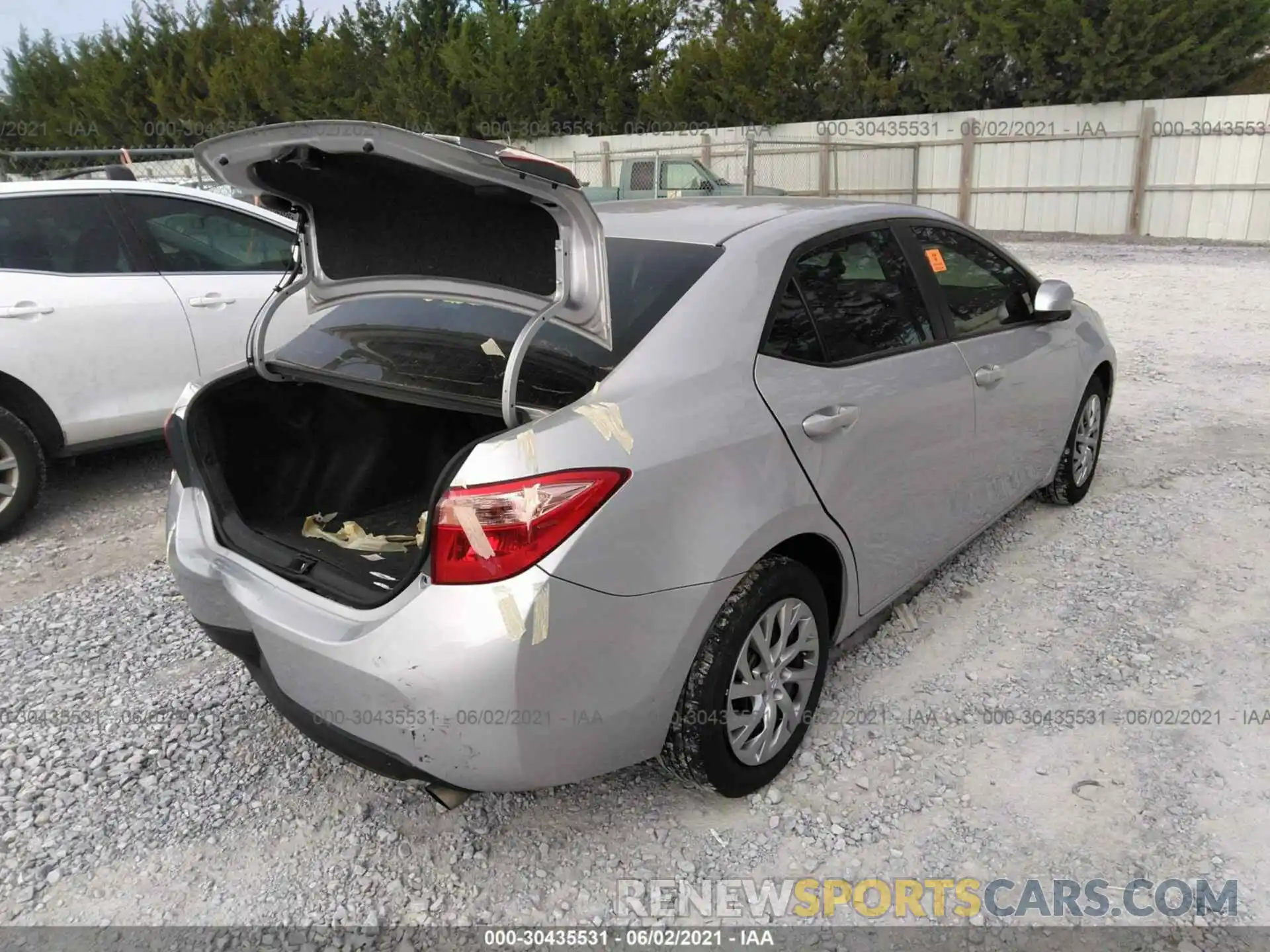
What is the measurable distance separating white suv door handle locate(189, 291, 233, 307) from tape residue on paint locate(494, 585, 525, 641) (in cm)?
378

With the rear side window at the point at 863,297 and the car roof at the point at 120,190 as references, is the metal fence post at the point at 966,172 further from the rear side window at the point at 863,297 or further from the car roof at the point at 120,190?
the rear side window at the point at 863,297

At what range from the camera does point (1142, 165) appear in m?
17.8

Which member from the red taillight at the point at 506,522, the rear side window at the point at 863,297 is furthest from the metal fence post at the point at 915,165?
the red taillight at the point at 506,522

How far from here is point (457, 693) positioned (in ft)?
6.48

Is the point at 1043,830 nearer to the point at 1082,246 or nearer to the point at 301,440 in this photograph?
the point at 301,440

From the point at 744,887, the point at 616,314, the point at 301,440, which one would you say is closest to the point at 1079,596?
the point at 744,887

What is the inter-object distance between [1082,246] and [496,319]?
16.9 meters

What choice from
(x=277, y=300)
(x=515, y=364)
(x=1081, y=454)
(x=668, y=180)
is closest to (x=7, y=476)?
(x=277, y=300)

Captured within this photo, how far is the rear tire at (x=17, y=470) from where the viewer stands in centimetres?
433

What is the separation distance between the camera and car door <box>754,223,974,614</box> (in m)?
2.56

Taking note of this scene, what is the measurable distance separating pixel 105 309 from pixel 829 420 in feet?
12.5

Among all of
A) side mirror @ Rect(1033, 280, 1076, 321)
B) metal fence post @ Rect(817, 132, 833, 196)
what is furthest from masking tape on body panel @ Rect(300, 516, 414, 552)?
metal fence post @ Rect(817, 132, 833, 196)

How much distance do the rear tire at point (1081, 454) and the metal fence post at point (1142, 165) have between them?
52.2ft

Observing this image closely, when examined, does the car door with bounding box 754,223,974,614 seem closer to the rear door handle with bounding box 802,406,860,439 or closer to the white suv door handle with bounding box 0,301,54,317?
the rear door handle with bounding box 802,406,860,439
